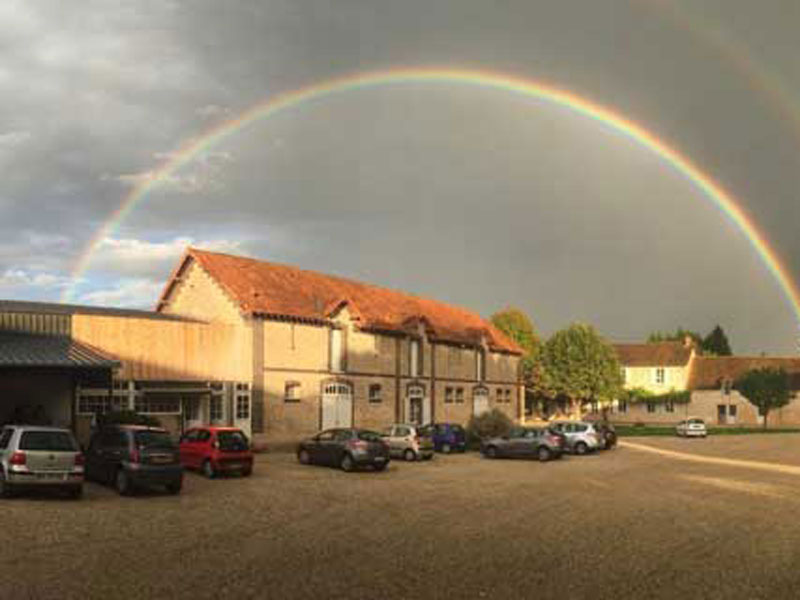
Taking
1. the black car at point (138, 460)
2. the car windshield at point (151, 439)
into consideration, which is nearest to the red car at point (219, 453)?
the black car at point (138, 460)

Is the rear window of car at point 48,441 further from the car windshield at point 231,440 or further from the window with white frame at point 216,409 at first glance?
the window with white frame at point 216,409

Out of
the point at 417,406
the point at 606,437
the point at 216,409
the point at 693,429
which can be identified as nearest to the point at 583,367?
the point at 693,429

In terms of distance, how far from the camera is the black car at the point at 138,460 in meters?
20.8

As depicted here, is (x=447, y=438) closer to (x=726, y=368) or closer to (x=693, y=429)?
(x=693, y=429)

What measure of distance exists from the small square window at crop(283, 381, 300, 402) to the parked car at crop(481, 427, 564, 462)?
37.0 ft

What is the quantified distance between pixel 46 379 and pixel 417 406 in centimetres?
2667

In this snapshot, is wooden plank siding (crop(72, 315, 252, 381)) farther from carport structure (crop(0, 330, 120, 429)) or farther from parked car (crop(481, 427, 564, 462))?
parked car (crop(481, 427, 564, 462))

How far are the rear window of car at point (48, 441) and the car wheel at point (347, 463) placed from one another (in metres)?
10.9

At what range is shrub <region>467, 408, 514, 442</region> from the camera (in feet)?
150

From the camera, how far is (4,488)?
19250 mm

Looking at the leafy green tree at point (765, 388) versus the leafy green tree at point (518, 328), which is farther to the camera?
the leafy green tree at point (518, 328)

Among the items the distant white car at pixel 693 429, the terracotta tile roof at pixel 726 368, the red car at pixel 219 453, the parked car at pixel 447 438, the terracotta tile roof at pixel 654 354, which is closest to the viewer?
the red car at pixel 219 453

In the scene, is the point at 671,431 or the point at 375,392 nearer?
the point at 375,392

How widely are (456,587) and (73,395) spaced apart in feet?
75.6
